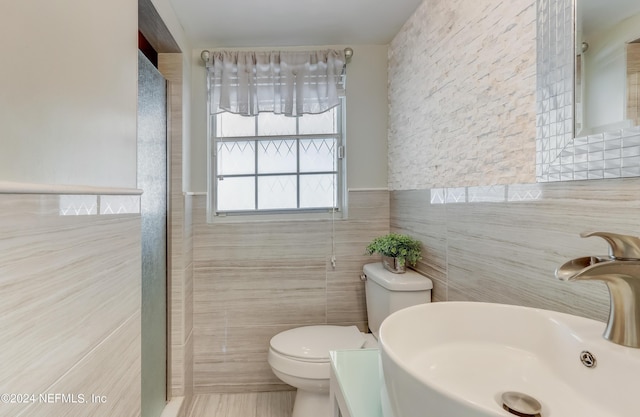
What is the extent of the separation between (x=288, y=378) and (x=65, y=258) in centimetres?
116

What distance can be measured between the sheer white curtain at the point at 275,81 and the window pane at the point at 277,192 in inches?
16.8

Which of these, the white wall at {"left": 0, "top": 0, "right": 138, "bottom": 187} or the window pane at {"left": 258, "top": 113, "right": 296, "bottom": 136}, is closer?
the white wall at {"left": 0, "top": 0, "right": 138, "bottom": 187}

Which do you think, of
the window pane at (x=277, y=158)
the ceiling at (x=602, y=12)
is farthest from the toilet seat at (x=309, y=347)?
the ceiling at (x=602, y=12)

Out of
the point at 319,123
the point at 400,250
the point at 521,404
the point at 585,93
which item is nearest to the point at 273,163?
the point at 319,123

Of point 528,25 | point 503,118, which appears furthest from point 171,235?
point 528,25

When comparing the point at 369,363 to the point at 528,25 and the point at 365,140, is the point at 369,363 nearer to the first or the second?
the point at 528,25

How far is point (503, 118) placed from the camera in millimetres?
1022

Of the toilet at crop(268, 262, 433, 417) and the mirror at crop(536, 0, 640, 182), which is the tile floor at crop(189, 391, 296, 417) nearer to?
the toilet at crop(268, 262, 433, 417)

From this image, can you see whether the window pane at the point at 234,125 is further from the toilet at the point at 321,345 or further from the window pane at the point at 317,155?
the toilet at the point at 321,345

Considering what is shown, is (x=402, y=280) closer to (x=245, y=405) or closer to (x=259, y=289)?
(x=259, y=289)

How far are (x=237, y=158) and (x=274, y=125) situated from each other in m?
0.33

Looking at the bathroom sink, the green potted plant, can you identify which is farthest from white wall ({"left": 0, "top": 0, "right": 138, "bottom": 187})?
the green potted plant

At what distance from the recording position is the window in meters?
2.02

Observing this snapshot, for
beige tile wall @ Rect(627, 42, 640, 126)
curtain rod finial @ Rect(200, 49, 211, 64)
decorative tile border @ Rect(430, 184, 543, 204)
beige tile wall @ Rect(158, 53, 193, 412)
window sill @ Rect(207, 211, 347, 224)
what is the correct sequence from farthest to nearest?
window sill @ Rect(207, 211, 347, 224)
curtain rod finial @ Rect(200, 49, 211, 64)
beige tile wall @ Rect(158, 53, 193, 412)
decorative tile border @ Rect(430, 184, 543, 204)
beige tile wall @ Rect(627, 42, 640, 126)
